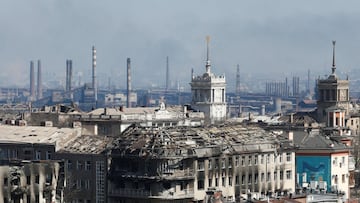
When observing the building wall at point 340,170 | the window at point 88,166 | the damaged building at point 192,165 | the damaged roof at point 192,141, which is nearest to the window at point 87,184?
the window at point 88,166

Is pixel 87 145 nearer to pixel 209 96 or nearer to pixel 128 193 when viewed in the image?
pixel 128 193

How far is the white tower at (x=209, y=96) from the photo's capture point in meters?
156

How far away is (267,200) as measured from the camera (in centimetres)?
7231

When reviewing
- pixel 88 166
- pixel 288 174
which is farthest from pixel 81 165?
pixel 288 174

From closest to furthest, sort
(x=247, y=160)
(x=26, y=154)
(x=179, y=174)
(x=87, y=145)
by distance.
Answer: (x=179, y=174)
(x=87, y=145)
(x=247, y=160)
(x=26, y=154)

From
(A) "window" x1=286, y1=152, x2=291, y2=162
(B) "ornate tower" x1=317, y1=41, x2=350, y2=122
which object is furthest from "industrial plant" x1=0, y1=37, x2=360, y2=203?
(B) "ornate tower" x1=317, y1=41, x2=350, y2=122

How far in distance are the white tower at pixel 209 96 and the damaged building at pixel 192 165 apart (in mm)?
59476

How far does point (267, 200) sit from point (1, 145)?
25677 millimetres

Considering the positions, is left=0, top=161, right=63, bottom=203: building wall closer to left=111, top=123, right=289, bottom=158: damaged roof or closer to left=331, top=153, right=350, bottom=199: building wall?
left=111, top=123, right=289, bottom=158: damaged roof

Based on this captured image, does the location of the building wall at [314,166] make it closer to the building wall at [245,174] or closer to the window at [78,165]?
the building wall at [245,174]

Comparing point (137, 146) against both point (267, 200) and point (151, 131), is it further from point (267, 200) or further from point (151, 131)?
point (267, 200)

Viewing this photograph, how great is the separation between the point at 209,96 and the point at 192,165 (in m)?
74.7

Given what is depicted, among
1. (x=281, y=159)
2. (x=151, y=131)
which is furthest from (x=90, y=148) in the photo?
(x=281, y=159)

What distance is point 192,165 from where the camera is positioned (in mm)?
85062
